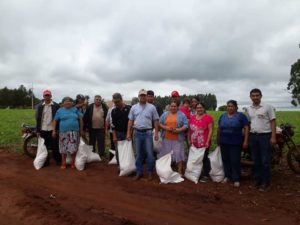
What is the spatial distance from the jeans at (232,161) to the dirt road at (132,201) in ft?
0.84

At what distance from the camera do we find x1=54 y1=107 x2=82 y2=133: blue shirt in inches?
322

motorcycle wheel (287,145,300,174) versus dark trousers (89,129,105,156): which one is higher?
dark trousers (89,129,105,156)

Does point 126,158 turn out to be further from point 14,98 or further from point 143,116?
point 14,98

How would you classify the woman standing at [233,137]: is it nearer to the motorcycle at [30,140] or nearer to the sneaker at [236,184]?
the sneaker at [236,184]

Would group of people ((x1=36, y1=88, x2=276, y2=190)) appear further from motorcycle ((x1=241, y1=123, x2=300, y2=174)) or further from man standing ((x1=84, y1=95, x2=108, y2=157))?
motorcycle ((x1=241, y1=123, x2=300, y2=174))

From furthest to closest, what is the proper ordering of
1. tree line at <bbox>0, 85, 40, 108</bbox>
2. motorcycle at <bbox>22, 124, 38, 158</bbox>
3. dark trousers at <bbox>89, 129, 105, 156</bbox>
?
tree line at <bbox>0, 85, 40, 108</bbox>
motorcycle at <bbox>22, 124, 38, 158</bbox>
dark trousers at <bbox>89, 129, 105, 156</bbox>

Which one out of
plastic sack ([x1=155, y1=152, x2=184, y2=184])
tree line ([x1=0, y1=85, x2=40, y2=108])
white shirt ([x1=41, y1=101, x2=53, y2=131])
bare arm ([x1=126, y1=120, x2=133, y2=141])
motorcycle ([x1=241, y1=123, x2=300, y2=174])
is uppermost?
tree line ([x1=0, y1=85, x2=40, y2=108])

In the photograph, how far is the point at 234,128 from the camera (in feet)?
22.3

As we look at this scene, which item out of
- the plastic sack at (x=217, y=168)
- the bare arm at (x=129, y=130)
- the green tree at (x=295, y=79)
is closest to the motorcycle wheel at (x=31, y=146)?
the bare arm at (x=129, y=130)

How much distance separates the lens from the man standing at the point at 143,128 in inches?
286

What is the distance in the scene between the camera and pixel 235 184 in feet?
22.5

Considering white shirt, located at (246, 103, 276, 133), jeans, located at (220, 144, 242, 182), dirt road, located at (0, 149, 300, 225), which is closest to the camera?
dirt road, located at (0, 149, 300, 225)

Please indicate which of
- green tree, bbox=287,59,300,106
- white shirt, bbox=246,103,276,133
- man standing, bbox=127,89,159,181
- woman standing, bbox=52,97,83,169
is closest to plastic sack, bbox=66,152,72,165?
woman standing, bbox=52,97,83,169

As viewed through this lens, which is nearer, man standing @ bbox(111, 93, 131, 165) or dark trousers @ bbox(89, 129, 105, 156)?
man standing @ bbox(111, 93, 131, 165)
